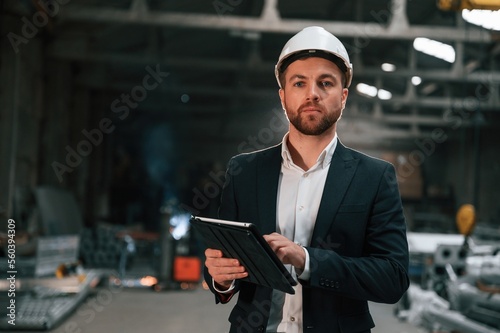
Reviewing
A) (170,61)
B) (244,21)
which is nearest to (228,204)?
(244,21)

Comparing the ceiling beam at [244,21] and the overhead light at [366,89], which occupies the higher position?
the overhead light at [366,89]

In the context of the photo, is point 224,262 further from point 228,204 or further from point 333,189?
point 333,189

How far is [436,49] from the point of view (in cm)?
1357

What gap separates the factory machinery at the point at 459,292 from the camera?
5070 millimetres

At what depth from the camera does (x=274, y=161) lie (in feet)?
5.12

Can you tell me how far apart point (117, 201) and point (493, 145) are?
10109 mm

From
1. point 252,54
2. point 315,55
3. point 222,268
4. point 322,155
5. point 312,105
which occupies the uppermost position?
point 252,54

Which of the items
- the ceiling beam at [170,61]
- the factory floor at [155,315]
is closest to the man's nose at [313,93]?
the factory floor at [155,315]

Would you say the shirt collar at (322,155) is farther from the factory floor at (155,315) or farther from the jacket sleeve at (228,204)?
the factory floor at (155,315)

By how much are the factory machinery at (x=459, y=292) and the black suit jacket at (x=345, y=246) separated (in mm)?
3803

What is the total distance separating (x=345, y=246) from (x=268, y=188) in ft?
0.75

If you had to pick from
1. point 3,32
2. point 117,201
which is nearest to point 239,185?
point 3,32

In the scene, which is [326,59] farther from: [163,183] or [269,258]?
[163,183]

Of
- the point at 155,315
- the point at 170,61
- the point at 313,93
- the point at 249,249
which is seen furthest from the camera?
the point at 170,61
